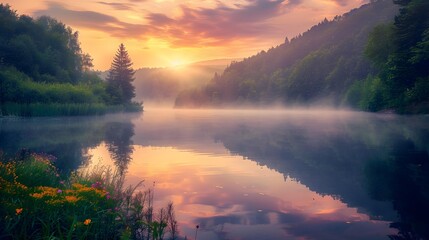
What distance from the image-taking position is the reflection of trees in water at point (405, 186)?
9633mm

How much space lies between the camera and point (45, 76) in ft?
273

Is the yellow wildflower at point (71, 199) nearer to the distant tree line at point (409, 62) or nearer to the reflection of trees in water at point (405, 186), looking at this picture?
the reflection of trees in water at point (405, 186)

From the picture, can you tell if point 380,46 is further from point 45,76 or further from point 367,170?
point 45,76

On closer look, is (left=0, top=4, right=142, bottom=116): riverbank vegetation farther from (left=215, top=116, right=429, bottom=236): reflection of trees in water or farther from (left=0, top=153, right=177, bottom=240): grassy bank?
(left=0, top=153, right=177, bottom=240): grassy bank

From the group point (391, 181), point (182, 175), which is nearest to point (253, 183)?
point (182, 175)

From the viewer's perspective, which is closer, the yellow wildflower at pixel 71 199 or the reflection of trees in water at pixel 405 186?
the yellow wildflower at pixel 71 199

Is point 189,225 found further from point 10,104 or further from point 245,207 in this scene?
point 10,104

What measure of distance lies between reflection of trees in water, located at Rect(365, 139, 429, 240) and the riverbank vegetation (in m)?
50.2

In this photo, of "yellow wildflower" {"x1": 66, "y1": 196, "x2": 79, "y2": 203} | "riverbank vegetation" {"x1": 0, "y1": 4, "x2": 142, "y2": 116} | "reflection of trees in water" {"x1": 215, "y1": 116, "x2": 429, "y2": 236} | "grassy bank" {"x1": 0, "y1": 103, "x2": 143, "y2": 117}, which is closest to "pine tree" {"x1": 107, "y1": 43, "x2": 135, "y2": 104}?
"riverbank vegetation" {"x1": 0, "y1": 4, "x2": 142, "y2": 116}

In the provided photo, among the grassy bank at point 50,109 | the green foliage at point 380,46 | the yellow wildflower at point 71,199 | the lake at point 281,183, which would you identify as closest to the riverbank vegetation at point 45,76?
the grassy bank at point 50,109

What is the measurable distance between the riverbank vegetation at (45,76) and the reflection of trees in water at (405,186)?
165 feet

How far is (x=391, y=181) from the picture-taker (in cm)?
1502

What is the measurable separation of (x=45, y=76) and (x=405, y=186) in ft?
271

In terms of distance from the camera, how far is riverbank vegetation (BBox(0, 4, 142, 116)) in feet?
186
